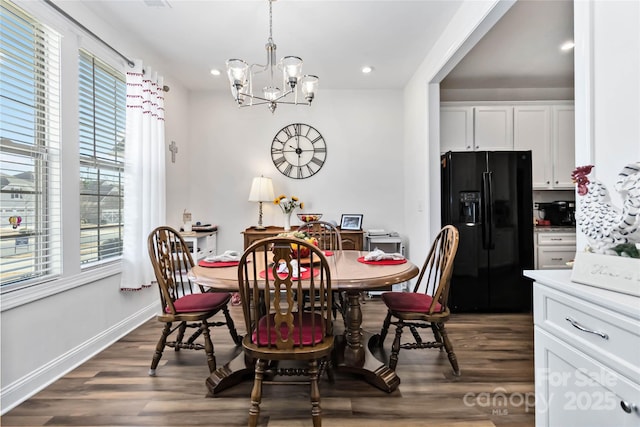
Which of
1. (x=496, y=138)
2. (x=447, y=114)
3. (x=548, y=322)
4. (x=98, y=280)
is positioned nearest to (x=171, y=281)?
(x=98, y=280)

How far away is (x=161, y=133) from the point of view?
121 inches

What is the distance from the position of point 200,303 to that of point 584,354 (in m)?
1.96

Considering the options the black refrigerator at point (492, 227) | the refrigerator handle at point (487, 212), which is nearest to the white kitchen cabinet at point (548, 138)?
the black refrigerator at point (492, 227)

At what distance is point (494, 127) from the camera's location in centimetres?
373

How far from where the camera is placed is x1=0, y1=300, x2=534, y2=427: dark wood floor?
161 cm

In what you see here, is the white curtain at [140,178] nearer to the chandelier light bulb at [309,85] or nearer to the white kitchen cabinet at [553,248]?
the chandelier light bulb at [309,85]

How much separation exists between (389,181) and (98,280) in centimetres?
336

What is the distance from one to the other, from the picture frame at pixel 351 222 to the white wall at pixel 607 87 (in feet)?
8.72

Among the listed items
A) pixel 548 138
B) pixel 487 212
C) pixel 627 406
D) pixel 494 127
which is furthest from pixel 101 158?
pixel 548 138

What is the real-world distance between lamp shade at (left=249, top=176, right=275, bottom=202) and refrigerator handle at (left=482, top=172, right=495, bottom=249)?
242cm

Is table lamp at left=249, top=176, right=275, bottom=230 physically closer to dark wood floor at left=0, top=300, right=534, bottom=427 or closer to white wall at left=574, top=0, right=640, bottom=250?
dark wood floor at left=0, top=300, right=534, bottom=427

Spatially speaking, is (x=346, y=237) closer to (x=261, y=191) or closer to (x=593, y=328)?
(x=261, y=191)

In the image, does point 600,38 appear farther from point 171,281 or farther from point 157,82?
point 157,82

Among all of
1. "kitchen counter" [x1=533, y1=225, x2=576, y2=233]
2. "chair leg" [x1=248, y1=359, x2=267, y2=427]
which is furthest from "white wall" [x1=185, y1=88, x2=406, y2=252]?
"chair leg" [x1=248, y1=359, x2=267, y2=427]
